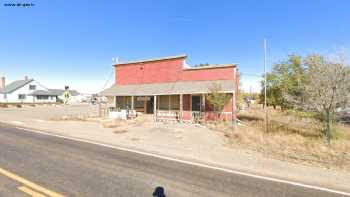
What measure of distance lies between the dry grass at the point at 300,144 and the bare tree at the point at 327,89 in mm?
951

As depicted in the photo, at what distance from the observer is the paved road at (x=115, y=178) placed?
4492 mm

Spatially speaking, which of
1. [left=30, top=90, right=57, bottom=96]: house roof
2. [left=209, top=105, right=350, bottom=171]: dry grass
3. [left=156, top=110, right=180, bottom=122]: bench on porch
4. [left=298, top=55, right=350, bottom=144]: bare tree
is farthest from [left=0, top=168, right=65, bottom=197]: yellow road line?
[left=30, top=90, right=57, bottom=96]: house roof

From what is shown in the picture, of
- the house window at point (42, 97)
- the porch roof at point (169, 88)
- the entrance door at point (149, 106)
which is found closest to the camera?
the porch roof at point (169, 88)

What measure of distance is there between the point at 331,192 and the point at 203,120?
12.5 metres

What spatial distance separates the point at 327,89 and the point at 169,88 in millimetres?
11885

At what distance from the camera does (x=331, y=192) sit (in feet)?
15.2

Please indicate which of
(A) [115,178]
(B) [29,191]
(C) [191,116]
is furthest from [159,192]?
(C) [191,116]

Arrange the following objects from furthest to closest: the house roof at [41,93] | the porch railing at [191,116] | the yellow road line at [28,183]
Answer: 1. the house roof at [41,93]
2. the porch railing at [191,116]
3. the yellow road line at [28,183]

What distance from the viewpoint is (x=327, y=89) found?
10.4 m

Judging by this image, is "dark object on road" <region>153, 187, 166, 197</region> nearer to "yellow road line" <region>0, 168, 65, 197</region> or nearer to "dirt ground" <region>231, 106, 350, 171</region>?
"yellow road line" <region>0, 168, 65, 197</region>

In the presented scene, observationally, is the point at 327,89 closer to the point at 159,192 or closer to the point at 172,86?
the point at 159,192

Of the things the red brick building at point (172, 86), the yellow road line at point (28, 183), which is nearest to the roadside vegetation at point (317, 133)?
the red brick building at point (172, 86)

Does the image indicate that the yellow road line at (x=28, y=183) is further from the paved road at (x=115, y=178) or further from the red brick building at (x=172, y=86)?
the red brick building at (x=172, y=86)

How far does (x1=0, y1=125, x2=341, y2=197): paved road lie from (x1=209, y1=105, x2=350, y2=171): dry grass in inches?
127
